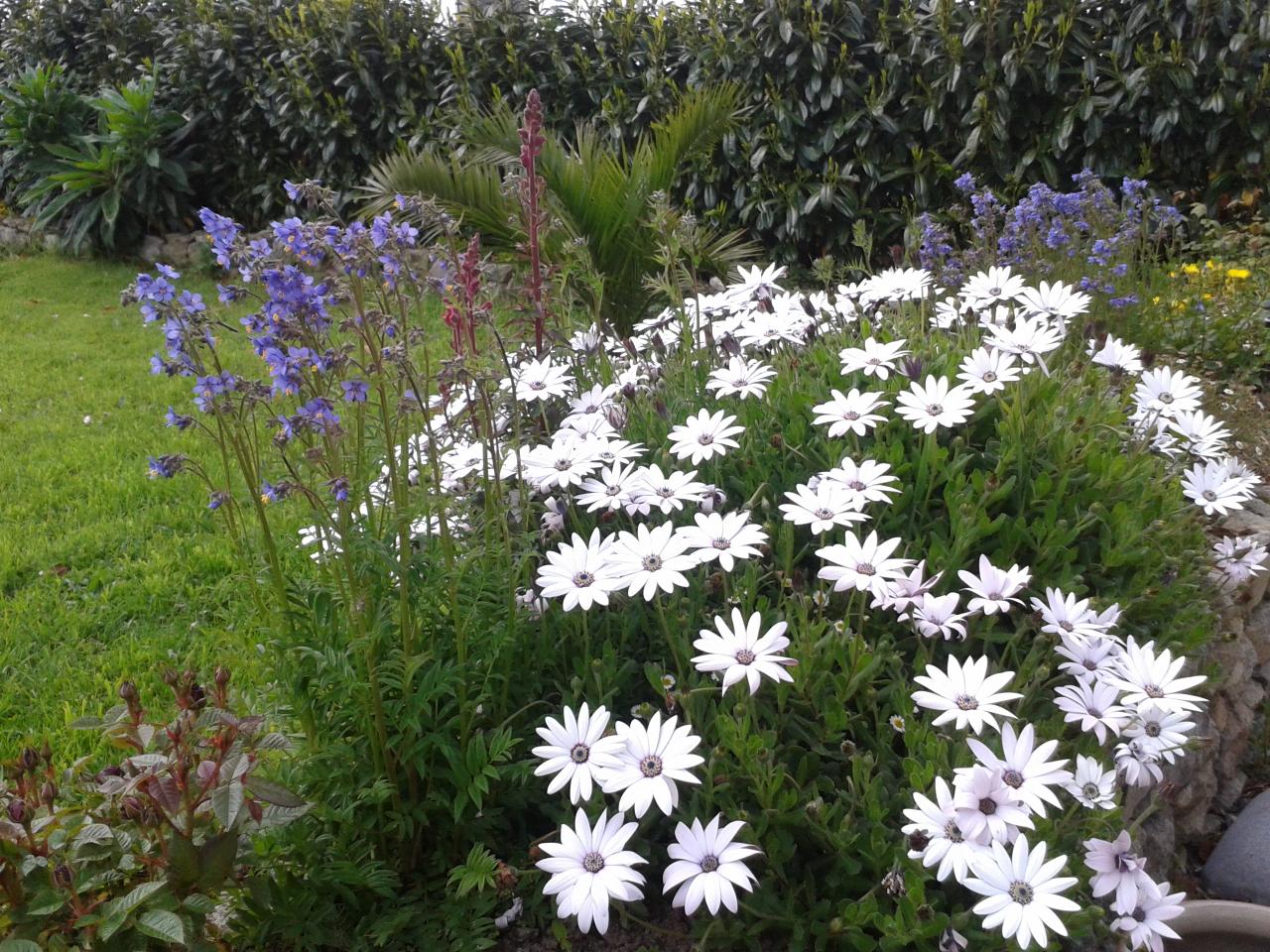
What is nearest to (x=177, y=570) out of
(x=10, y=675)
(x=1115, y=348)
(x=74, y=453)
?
(x=10, y=675)

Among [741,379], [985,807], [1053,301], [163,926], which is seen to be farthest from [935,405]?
[163,926]

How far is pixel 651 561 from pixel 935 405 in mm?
755

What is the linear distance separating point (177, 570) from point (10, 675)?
0.67 m

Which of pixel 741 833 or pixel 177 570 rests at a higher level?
pixel 741 833

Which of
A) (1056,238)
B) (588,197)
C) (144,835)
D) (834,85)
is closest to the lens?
(144,835)

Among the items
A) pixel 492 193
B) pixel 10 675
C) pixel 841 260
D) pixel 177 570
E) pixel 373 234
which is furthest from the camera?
pixel 841 260

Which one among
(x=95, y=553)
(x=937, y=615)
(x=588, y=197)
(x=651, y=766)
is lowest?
(x=95, y=553)

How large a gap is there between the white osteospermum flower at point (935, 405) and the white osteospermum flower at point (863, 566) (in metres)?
0.45

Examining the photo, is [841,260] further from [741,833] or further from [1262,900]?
[741,833]

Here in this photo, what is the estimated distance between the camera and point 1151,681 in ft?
5.17

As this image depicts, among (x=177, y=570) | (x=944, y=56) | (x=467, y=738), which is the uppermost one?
(x=944, y=56)

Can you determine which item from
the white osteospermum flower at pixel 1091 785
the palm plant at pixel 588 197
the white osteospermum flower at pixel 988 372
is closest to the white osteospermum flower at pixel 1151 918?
the white osteospermum flower at pixel 1091 785

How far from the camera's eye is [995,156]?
18.0ft

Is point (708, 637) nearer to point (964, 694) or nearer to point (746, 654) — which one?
point (746, 654)
